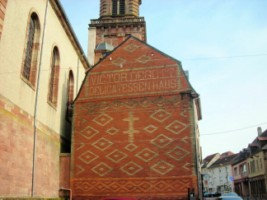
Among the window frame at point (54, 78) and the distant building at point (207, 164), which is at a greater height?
the window frame at point (54, 78)

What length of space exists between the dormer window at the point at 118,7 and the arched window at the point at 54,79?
64.0 feet

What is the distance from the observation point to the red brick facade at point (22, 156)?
37.0 ft

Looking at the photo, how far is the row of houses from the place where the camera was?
3575 cm

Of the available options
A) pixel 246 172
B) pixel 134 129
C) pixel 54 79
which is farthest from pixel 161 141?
pixel 246 172

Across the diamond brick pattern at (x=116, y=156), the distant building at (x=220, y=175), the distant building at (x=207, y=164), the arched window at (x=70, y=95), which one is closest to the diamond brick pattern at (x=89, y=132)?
the diamond brick pattern at (x=116, y=156)

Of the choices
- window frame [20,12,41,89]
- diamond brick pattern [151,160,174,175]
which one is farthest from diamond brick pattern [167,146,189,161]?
window frame [20,12,41,89]

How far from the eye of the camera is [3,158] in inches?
435

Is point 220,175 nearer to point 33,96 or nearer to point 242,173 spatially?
point 242,173

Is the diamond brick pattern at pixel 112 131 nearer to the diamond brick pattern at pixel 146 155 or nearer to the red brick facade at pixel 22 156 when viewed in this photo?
the diamond brick pattern at pixel 146 155

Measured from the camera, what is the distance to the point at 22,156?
12.6 m

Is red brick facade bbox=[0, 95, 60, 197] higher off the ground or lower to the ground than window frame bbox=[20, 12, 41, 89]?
lower

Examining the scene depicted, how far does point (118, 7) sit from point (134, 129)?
Result: 24.0m

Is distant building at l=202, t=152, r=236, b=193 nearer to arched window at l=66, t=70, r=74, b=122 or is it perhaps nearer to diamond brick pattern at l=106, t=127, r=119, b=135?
arched window at l=66, t=70, r=74, b=122

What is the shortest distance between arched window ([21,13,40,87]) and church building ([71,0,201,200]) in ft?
13.2
